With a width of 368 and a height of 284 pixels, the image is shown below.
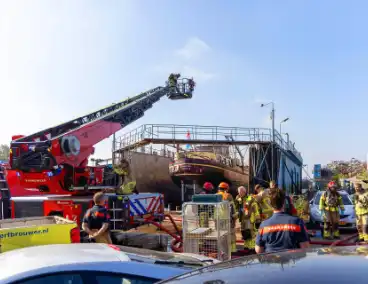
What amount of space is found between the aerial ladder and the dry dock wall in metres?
10.9

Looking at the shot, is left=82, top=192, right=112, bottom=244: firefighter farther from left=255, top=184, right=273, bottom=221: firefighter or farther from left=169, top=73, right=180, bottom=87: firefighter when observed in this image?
left=169, top=73, right=180, bottom=87: firefighter

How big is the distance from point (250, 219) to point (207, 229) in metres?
1.99

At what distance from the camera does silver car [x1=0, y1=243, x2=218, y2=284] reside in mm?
2779

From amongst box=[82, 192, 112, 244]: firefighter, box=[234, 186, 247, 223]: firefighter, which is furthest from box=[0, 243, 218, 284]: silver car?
box=[234, 186, 247, 223]: firefighter

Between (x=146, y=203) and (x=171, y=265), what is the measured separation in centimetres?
676

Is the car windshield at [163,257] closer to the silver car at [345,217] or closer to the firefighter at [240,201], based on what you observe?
the firefighter at [240,201]

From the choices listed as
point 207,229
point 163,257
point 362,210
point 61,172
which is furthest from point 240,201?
point 163,257

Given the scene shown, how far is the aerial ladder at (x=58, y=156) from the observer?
33.6 feet

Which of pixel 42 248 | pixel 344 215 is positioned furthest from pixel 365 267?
pixel 344 215

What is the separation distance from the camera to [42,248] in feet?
11.2

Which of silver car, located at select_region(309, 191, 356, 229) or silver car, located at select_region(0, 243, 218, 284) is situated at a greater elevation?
silver car, located at select_region(0, 243, 218, 284)

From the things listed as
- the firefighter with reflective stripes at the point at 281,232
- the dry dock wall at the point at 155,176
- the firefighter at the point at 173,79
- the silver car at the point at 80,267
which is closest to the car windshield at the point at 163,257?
the silver car at the point at 80,267

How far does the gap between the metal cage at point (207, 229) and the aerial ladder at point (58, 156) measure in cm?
476

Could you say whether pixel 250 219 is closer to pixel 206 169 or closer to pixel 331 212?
pixel 331 212
